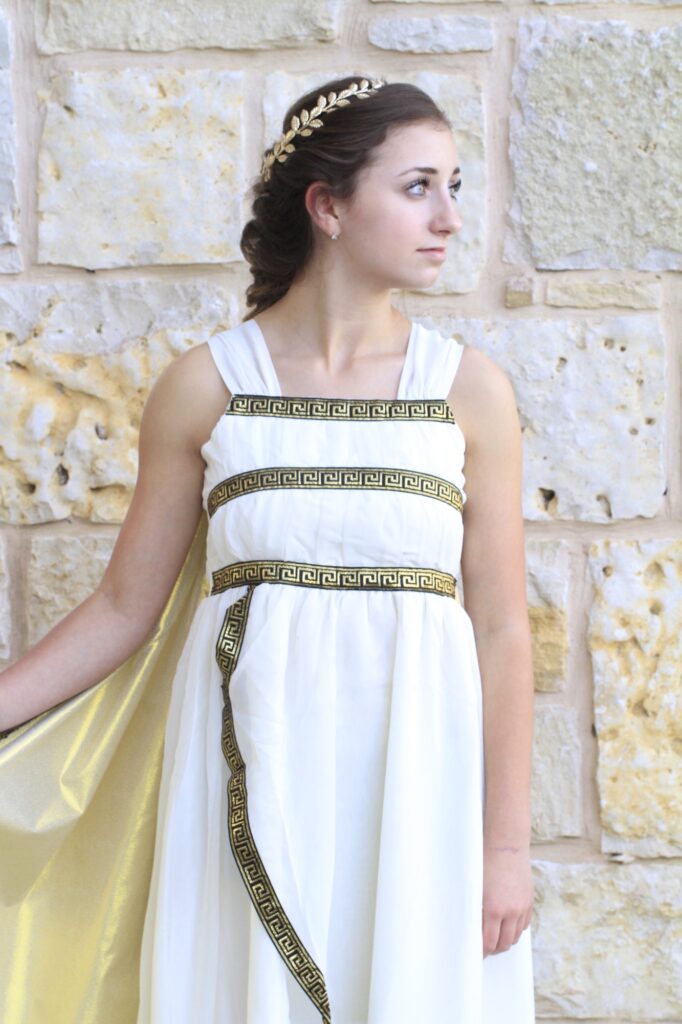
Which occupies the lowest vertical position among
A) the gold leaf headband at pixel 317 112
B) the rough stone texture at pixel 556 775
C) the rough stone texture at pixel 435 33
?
the rough stone texture at pixel 556 775

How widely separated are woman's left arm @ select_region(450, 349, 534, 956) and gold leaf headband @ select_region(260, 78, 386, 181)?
35cm

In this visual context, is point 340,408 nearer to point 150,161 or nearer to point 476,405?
point 476,405

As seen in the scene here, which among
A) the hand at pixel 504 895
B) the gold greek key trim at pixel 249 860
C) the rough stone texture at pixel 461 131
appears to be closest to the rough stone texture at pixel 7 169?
the rough stone texture at pixel 461 131

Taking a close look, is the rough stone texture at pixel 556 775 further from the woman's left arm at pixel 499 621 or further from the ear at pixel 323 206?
the ear at pixel 323 206

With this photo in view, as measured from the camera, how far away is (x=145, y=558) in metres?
1.79

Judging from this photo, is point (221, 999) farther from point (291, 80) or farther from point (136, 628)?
point (291, 80)

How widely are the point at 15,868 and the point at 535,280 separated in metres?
1.22

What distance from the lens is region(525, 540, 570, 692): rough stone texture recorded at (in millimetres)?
2209

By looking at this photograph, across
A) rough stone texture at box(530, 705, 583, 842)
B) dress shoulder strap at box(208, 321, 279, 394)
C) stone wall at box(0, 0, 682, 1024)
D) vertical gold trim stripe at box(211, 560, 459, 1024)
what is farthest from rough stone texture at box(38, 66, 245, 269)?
rough stone texture at box(530, 705, 583, 842)

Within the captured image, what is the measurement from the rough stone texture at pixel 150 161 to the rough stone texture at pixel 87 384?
71 millimetres

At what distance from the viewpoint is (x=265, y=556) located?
1646mm

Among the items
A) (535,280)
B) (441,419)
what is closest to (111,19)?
(535,280)

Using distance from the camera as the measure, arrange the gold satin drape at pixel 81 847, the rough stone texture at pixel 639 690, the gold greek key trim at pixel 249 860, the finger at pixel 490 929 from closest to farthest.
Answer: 1. the gold greek key trim at pixel 249 860
2. the finger at pixel 490 929
3. the gold satin drape at pixel 81 847
4. the rough stone texture at pixel 639 690

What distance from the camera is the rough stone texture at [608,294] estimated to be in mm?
2225
